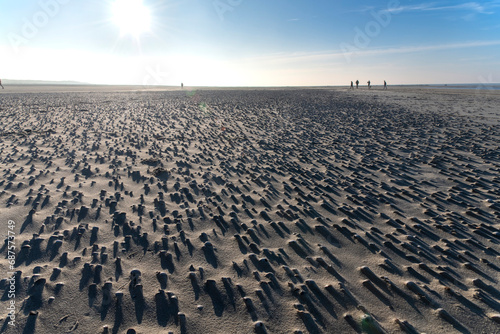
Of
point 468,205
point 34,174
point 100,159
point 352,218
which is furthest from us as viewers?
point 100,159

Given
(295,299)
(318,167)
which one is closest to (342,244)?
(295,299)

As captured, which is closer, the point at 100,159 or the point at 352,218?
the point at 352,218

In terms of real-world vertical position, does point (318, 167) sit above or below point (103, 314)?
above

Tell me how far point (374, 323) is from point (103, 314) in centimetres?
326

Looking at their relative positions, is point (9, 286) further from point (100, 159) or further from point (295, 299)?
point (100, 159)

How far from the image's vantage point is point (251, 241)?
5152mm

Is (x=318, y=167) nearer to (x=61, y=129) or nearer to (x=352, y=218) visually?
(x=352, y=218)

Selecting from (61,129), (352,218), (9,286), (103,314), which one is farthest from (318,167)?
(61,129)

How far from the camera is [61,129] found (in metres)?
15.2

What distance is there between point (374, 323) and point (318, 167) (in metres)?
6.29

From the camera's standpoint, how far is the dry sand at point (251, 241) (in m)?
3.54

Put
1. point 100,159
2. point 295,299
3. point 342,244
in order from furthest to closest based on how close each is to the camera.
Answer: point 100,159, point 342,244, point 295,299

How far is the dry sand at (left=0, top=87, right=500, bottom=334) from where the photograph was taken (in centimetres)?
354

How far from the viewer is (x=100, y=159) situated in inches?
386
